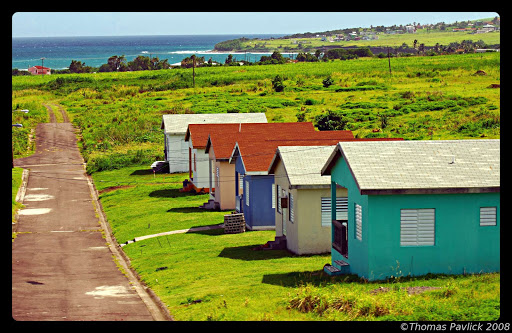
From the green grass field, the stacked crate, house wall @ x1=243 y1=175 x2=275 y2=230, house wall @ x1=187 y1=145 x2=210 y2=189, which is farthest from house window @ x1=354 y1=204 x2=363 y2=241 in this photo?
house wall @ x1=187 y1=145 x2=210 y2=189

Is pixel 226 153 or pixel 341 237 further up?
pixel 226 153

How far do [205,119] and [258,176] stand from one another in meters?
19.9

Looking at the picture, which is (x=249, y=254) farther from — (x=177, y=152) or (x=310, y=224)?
(x=177, y=152)

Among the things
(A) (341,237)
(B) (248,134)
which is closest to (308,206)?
(A) (341,237)

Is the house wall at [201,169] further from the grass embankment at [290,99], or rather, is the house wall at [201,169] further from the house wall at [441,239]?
the house wall at [441,239]

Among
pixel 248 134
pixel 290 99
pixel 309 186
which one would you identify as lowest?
pixel 309 186

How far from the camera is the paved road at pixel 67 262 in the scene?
22.8 meters

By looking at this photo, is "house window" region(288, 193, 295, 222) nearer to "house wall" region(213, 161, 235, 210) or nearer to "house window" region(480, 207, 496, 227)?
"house window" region(480, 207, 496, 227)

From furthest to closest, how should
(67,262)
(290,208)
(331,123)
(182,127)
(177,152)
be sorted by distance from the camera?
(331,123) → (177,152) → (182,127) → (67,262) → (290,208)

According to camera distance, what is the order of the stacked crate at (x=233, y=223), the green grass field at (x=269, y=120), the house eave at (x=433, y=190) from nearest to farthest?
the green grass field at (x=269, y=120) < the house eave at (x=433, y=190) < the stacked crate at (x=233, y=223)

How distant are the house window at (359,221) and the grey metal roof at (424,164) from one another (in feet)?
4.05

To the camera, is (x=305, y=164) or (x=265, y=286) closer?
(x=265, y=286)

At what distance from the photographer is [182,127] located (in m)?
55.7

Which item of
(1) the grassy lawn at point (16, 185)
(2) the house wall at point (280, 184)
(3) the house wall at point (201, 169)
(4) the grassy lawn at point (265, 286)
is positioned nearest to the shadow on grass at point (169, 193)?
(3) the house wall at point (201, 169)
